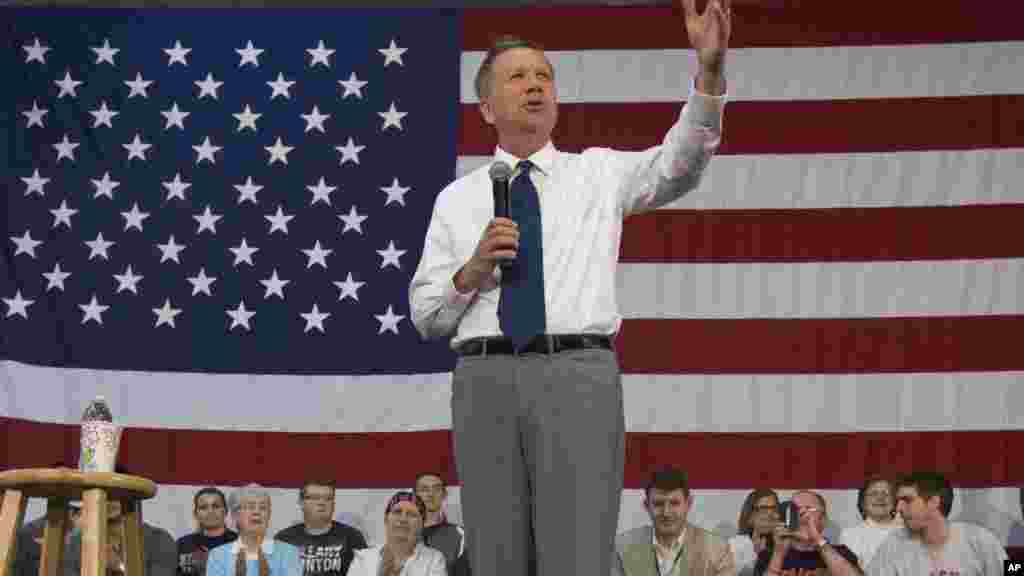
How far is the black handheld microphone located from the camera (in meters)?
2.36

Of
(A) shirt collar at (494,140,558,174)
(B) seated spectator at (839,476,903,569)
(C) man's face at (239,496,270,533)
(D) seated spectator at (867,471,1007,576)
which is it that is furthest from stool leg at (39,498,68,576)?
(B) seated spectator at (839,476,903,569)

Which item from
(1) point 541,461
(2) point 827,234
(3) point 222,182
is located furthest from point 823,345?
(1) point 541,461

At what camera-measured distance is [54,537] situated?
10.3 ft

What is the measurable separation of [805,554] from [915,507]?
47 cm

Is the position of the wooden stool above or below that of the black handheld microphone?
below

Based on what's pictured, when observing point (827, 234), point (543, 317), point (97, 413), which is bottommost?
point (97, 413)

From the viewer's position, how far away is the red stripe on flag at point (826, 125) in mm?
6906

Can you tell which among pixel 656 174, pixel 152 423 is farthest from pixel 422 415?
pixel 656 174

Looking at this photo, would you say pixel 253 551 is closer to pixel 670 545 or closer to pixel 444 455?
pixel 444 455

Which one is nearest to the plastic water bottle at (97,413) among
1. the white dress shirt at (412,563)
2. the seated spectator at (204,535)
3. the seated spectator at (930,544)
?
the white dress shirt at (412,563)

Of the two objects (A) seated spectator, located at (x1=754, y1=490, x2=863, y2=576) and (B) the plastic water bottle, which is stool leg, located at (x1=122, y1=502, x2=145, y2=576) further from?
(A) seated spectator, located at (x1=754, y1=490, x2=863, y2=576)

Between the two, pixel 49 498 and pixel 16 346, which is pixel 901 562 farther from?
pixel 16 346

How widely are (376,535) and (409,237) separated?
1.40 m

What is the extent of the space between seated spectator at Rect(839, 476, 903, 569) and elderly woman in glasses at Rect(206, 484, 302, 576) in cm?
224
